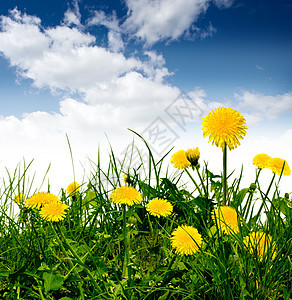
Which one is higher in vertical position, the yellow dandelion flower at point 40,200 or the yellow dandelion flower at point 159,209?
the yellow dandelion flower at point 40,200

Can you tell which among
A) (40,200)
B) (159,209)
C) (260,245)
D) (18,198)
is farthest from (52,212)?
(260,245)

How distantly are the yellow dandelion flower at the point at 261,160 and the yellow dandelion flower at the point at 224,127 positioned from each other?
1.36 ft

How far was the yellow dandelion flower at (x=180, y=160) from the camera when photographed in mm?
2049

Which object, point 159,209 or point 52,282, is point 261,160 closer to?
point 159,209

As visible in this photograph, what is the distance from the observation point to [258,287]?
4.04ft

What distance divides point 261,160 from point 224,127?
0.54 m

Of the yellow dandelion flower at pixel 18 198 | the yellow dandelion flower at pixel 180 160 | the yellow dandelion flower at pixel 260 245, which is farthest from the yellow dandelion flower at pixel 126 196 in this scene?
the yellow dandelion flower at pixel 18 198

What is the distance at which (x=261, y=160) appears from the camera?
2.00 metres

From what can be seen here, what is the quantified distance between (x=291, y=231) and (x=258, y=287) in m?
0.38

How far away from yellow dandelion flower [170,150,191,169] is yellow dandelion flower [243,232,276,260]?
2.48 ft

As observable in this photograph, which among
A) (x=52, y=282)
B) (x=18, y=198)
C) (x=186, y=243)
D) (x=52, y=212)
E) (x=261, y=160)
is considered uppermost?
(x=261, y=160)

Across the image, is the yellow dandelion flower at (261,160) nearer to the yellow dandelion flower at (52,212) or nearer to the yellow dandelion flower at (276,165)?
the yellow dandelion flower at (276,165)

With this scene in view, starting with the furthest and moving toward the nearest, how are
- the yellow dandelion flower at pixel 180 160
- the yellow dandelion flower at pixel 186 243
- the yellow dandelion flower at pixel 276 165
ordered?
the yellow dandelion flower at pixel 180 160
the yellow dandelion flower at pixel 276 165
the yellow dandelion flower at pixel 186 243

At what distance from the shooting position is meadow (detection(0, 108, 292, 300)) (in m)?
1.23
